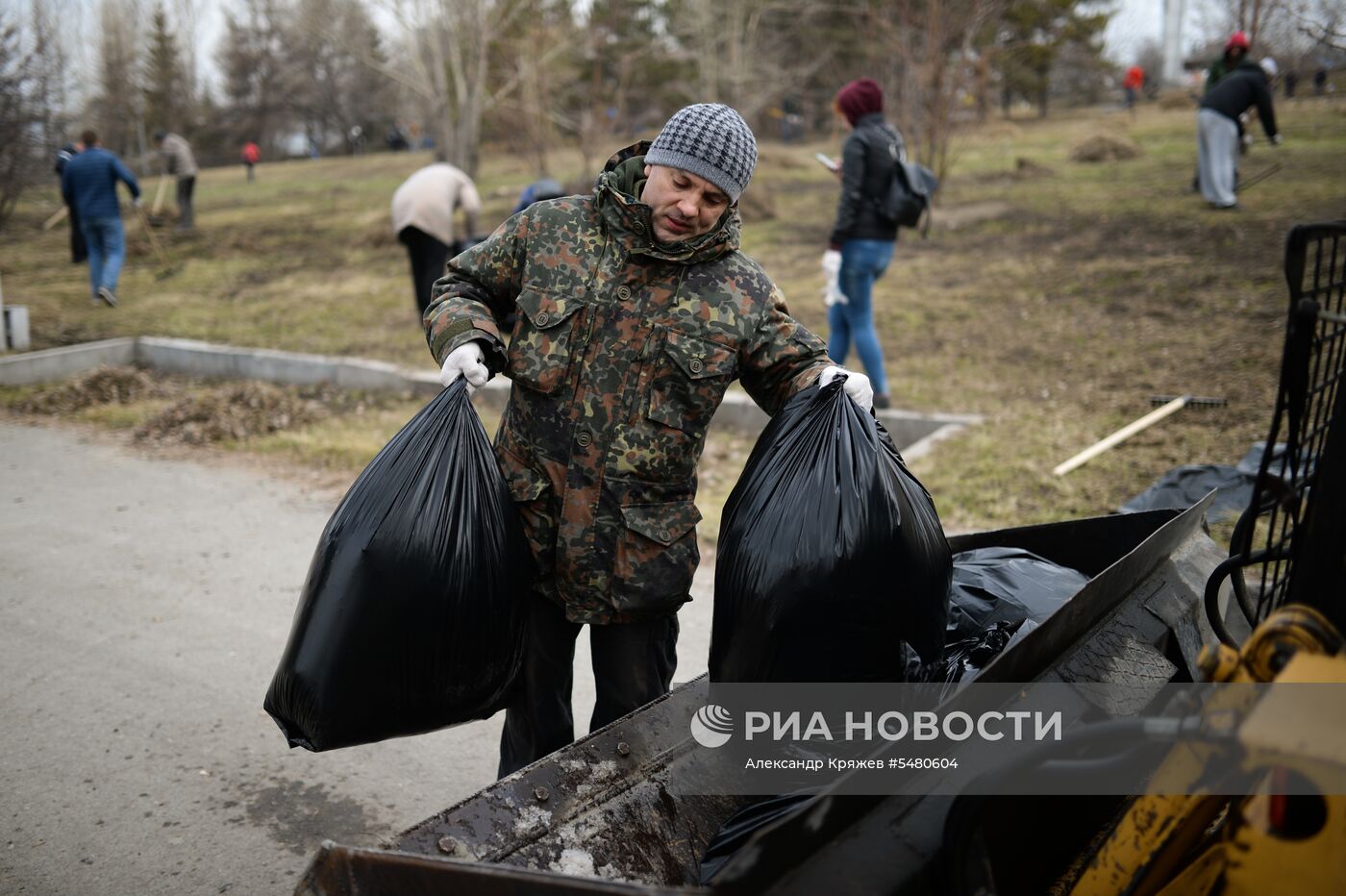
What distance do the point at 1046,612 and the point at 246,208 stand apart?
2044 cm

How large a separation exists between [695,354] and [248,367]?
7.17 meters

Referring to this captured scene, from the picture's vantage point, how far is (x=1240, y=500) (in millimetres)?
4520

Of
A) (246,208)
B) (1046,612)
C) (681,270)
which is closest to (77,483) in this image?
(681,270)

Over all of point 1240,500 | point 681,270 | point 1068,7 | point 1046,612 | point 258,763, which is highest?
point 1068,7

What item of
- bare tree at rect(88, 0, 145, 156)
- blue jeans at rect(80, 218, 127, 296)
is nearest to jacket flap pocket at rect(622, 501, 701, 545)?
blue jeans at rect(80, 218, 127, 296)

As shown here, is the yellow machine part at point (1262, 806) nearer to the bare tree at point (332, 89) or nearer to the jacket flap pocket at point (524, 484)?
the jacket flap pocket at point (524, 484)

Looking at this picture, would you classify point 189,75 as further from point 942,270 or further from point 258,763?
point 258,763

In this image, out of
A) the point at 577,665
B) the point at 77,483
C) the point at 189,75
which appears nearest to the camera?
the point at 577,665

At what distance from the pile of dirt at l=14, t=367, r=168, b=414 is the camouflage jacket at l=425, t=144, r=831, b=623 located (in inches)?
260

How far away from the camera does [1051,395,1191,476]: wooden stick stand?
5449 millimetres

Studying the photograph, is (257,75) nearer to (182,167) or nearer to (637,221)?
(182,167)

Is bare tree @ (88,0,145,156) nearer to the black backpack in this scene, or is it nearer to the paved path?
the paved path

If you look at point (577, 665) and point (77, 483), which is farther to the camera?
point (77, 483)

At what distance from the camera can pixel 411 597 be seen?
79.4 inches
